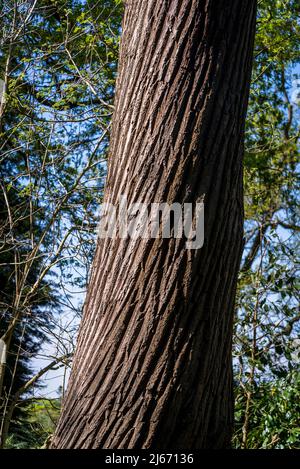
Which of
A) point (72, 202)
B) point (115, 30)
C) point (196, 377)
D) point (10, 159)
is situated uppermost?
point (115, 30)

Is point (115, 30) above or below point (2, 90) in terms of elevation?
above

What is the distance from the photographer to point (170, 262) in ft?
6.84

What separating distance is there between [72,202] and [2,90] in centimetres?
164

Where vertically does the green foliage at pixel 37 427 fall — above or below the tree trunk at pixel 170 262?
below

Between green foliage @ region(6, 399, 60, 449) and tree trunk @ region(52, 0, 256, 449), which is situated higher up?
tree trunk @ region(52, 0, 256, 449)

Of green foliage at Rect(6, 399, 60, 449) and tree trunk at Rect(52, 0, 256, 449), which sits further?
green foliage at Rect(6, 399, 60, 449)

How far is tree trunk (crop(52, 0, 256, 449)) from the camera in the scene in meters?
2.04

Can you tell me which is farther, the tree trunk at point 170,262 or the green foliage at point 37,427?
the green foliage at point 37,427

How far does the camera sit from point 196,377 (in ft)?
6.82

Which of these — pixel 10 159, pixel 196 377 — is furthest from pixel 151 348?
pixel 10 159

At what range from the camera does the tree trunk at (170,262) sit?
2.04 metres

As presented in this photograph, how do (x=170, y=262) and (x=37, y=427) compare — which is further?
(x=37, y=427)
